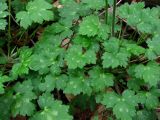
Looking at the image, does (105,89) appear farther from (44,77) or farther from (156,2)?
(156,2)

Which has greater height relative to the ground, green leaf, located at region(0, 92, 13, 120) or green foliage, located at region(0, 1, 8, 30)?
green foliage, located at region(0, 1, 8, 30)

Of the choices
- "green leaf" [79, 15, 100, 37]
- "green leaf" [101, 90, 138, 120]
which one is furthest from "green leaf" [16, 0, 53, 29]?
"green leaf" [101, 90, 138, 120]

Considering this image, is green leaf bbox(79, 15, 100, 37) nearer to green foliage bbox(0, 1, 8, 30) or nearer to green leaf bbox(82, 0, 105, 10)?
green leaf bbox(82, 0, 105, 10)

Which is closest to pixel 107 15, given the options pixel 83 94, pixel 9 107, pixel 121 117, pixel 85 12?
pixel 85 12

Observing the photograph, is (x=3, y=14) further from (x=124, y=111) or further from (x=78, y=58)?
(x=124, y=111)

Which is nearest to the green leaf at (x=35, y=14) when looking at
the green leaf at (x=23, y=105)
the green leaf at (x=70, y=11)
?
the green leaf at (x=70, y=11)

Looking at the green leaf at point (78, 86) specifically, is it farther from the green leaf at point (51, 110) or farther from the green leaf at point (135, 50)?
the green leaf at point (135, 50)
